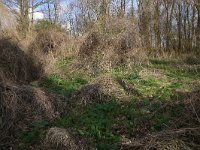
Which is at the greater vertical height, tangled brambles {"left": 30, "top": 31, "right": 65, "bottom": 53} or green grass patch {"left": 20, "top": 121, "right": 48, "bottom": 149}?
tangled brambles {"left": 30, "top": 31, "right": 65, "bottom": 53}

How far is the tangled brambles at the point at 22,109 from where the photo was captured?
22.5 ft

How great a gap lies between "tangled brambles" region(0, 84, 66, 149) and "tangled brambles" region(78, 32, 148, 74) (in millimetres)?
5492

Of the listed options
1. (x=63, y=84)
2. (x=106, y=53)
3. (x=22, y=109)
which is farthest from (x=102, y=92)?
(x=106, y=53)

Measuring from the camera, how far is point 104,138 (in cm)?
605

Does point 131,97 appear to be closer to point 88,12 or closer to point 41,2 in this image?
point 88,12

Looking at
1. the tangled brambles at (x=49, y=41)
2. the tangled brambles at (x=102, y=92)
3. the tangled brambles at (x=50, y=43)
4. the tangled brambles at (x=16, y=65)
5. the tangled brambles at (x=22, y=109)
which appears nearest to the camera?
the tangled brambles at (x=22, y=109)

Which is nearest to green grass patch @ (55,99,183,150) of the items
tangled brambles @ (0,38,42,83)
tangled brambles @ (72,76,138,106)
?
tangled brambles @ (72,76,138,106)

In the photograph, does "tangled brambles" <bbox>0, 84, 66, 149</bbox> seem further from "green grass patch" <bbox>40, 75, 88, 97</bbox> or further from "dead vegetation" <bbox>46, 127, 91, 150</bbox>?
"green grass patch" <bbox>40, 75, 88, 97</bbox>

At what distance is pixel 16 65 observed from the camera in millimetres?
11633

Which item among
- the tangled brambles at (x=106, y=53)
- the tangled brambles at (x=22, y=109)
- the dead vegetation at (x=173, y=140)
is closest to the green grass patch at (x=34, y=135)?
the tangled brambles at (x=22, y=109)

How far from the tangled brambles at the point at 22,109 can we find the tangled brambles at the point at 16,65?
2.78m

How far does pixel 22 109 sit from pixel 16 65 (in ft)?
14.6

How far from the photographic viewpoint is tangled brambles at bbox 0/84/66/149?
6845 mm

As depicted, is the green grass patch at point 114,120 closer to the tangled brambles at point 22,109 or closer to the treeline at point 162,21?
the tangled brambles at point 22,109
